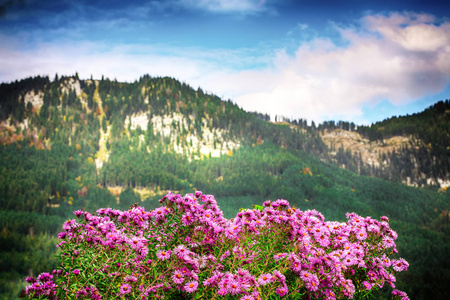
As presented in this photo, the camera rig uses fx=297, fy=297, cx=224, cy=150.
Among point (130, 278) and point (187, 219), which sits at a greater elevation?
point (187, 219)

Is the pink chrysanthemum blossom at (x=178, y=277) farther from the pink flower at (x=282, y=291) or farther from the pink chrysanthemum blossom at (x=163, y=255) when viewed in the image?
the pink flower at (x=282, y=291)

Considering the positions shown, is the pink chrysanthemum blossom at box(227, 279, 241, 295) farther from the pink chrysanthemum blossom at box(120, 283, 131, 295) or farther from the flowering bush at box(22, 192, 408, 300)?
the pink chrysanthemum blossom at box(120, 283, 131, 295)

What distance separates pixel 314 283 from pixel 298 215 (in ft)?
5.58

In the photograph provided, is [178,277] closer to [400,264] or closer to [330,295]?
[330,295]

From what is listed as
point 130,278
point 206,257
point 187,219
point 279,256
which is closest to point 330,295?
point 279,256

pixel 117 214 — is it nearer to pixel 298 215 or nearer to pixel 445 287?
pixel 298 215

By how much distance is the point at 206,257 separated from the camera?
4445 mm

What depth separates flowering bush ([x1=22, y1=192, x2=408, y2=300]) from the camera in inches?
166

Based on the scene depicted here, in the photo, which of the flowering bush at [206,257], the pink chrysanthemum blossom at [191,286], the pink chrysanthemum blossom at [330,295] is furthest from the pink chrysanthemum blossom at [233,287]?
the pink chrysanthemum blossom at [330,295]


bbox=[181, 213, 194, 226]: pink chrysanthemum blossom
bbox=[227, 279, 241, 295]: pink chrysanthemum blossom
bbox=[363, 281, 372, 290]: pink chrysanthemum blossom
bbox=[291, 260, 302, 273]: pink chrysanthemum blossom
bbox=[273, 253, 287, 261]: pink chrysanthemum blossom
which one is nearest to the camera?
bbox=[227, 279, 241, 295]: pink chrysanthemum blossom

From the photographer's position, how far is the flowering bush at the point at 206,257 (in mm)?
4215

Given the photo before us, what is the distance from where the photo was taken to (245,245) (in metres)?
4.95

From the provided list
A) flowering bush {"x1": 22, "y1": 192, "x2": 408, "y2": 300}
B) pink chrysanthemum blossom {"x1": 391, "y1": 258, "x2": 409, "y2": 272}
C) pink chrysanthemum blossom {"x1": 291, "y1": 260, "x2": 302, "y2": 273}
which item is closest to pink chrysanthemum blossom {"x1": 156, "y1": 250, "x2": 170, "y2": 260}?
flowering bush {"x1": 22, "y1": 192, "x2": 408, "y2": 300}

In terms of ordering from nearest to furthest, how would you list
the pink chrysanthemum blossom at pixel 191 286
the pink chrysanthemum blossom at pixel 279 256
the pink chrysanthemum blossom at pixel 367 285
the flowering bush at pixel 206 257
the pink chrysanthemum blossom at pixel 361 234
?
the pink chrysanthemum blossom at pixel 191 286
the flowering bush at pixel 206 257
the pink chrysanthemum blossom at pixel 279 256
the pink chrysanthemum blossom at pixel 367 285
the pink chrysanthemum blossom at pixel 361 234
